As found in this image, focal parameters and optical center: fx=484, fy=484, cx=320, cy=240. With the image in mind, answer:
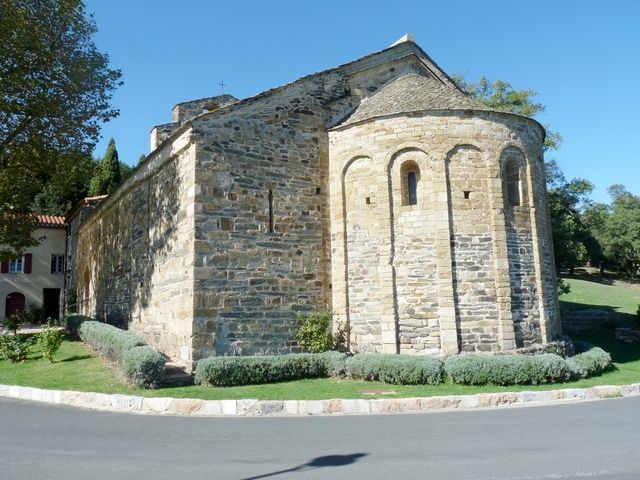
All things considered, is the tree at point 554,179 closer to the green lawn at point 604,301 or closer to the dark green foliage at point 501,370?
the green lawn at point 604,301

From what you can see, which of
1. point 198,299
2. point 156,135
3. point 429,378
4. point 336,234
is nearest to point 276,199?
point 336,234

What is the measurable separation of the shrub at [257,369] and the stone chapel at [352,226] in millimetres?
691

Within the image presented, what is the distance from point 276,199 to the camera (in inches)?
564

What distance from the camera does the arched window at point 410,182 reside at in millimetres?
14281

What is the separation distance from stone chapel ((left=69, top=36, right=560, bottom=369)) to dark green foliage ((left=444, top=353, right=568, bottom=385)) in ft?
3.43

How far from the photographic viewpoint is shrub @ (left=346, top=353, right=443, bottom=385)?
1188 cm

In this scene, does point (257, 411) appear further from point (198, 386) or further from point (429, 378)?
point (429, 378)

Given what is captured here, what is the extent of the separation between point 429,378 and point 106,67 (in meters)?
16.0

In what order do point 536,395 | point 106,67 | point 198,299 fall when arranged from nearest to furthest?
1. point 536,395
2. point 198,299
3. point 106,67

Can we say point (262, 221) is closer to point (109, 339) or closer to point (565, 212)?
point (109, 339)

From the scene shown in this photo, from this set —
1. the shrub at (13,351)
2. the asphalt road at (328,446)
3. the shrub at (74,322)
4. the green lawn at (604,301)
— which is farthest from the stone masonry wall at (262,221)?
the green lawn at (604,301)

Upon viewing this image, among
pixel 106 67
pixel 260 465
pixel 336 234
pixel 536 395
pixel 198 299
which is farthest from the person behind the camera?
pixel 106 67

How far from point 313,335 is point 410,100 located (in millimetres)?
7730

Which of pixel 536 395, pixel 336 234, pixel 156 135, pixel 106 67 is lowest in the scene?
pixel 536 395
